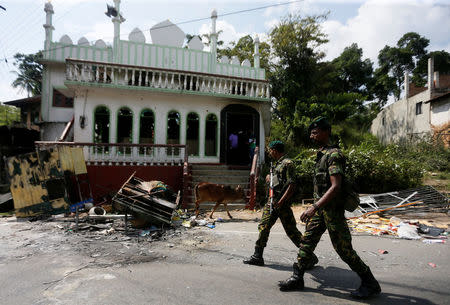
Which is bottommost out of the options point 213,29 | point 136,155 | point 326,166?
point 136,155

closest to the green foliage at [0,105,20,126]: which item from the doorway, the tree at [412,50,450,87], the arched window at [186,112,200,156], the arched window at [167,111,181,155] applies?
the arched window at [167,111,181,155]

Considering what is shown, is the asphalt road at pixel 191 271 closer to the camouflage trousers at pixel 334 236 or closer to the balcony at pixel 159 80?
the camouflage trousers at pixel 334 236

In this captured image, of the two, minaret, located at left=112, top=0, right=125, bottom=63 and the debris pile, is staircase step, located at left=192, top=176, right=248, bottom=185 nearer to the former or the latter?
the debris pile

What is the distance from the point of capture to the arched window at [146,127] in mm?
11950

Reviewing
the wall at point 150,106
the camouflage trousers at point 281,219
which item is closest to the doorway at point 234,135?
the wall at point 150,106

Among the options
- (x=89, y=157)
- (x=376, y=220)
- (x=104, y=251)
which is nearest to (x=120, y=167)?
(x=89, y=157)

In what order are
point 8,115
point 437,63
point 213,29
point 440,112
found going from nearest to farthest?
point 213,29, point 440,112, point 8,115, point 437,63

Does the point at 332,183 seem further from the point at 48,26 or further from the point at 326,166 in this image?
the point at 48,26

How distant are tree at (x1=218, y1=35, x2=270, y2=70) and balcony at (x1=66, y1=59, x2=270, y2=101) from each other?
Result: 12144 mm

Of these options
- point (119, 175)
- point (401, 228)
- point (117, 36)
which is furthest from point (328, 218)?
point (117, 36)

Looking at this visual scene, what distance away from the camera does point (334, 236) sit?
9.52 ft

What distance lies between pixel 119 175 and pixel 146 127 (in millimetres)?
3063

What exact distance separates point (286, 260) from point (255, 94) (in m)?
9.45

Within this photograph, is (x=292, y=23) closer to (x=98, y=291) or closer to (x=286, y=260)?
(x=286, y=260)
